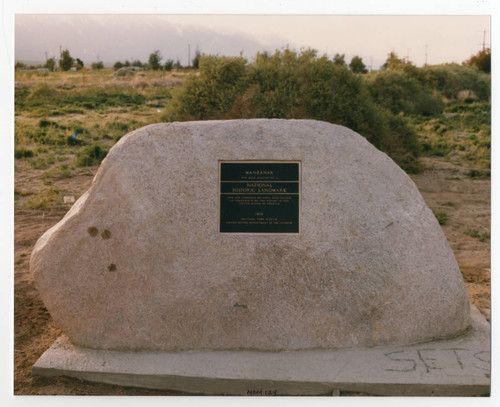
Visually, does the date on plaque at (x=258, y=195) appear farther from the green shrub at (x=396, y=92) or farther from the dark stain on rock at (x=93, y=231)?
the green shrub at (x=396, y=92)

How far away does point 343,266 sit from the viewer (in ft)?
14.2

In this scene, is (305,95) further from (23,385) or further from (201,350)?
(23,385)

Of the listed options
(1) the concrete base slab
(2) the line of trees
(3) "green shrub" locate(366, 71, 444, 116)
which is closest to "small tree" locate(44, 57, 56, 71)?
(2) the line of trees

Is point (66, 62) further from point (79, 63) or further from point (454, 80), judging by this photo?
point (454, 80)

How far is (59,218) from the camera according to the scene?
7.88 meters

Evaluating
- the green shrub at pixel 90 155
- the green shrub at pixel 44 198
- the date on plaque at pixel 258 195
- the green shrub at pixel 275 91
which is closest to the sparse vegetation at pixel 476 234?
the green shrub at pixel 275 91

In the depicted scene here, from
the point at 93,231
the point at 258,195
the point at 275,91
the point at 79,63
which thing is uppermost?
the point at 79,63

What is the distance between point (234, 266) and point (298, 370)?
97 centimetres

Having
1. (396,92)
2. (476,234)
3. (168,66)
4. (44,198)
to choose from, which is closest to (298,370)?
(476,234)

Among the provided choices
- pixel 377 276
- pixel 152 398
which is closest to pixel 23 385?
pixel 152 398

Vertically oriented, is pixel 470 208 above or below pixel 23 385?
above

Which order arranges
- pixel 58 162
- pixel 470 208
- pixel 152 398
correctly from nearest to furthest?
pixel 152 398 < pixel 470 208 < pixel 58 162

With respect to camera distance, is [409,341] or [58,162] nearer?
[409,341]

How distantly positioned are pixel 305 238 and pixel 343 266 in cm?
39
